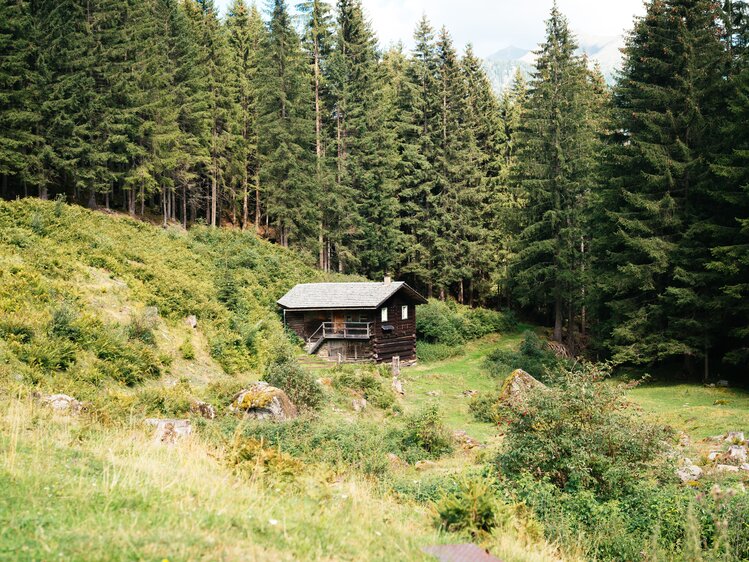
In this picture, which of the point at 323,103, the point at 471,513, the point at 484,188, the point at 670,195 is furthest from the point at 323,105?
the point at 471,513

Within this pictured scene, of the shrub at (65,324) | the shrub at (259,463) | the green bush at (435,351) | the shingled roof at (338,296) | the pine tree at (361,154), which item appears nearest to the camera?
the shrub at (259,463)

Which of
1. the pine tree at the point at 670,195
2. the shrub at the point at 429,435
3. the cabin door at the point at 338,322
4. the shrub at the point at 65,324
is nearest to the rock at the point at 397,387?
the cabin door at the point at 338,322

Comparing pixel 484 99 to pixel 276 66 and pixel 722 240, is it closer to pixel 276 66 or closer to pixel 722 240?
pixel 276 66

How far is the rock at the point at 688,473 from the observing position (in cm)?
1088

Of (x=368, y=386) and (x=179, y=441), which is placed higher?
(x=179, y=441)

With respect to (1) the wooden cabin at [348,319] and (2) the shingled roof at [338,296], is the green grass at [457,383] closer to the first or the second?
(1) the wooden cabin at [348,319]

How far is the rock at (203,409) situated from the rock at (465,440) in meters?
7.70

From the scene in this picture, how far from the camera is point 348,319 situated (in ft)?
111

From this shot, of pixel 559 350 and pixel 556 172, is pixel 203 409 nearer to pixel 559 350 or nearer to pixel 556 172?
pixel 559 350

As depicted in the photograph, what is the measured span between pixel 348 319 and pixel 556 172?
18.5m

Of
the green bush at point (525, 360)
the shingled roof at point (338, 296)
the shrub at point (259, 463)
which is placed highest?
the shingled roof at point (338, 296)

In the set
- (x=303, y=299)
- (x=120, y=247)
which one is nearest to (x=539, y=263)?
(x=303, y=299)

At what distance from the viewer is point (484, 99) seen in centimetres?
5709

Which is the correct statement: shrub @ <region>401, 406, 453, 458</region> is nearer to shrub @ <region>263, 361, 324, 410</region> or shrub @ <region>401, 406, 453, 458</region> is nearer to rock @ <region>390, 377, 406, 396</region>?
shrub @ <region>263, 361, 324, 410</region>
